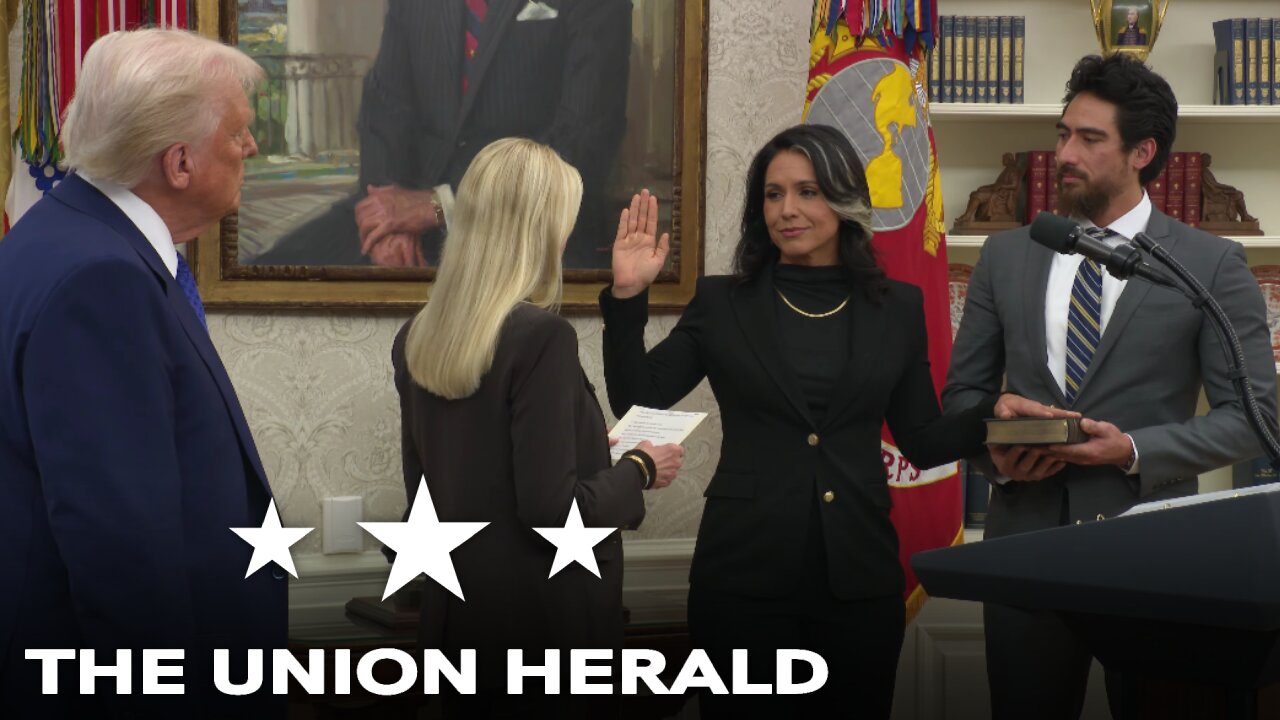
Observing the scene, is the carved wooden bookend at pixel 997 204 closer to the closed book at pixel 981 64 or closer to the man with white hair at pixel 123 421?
the closed book at pixel 981 64

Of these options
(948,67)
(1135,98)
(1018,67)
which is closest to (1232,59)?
(1018,67)

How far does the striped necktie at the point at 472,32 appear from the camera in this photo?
345cm

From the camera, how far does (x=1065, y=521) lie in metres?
2.40

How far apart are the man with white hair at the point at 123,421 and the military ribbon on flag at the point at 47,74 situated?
1.54m

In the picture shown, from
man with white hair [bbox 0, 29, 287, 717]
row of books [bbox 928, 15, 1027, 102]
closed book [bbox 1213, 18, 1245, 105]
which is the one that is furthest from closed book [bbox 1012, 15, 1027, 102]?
man with white hair [bbox 0, 29, 287, 717]

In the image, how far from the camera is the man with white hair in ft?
4.69

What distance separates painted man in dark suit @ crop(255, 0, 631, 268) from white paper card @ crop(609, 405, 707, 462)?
128cm

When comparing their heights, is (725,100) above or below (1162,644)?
above

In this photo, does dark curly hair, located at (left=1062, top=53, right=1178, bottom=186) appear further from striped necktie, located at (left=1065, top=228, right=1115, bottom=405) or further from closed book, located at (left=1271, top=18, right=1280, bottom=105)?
closed book, located at (left=1271, top=18, right=1280, bottom=105)

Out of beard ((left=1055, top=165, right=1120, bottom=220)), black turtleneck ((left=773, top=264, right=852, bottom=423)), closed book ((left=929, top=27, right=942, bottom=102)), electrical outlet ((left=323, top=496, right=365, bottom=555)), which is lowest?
electrical outlet ((left=323, top=496, right=365, bottom=555))

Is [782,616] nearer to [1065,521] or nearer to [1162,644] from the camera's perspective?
[1065,521]

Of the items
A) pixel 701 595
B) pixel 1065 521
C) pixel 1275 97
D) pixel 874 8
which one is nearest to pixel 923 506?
pixel 1065 521

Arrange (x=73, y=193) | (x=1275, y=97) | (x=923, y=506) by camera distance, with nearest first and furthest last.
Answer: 1. (x=73, y=193)
2. (x=923, y=506)
3. (x=1275, y=97)

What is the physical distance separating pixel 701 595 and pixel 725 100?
5.72 ft
